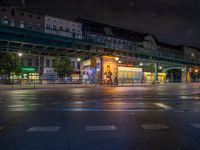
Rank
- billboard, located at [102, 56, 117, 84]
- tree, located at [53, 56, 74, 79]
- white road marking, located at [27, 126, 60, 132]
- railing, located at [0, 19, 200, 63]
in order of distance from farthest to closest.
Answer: tree, located at [53, 56, 74, 79]
billboard, located at [102, 56, 117, 84]
railing, located at [0, 19, 200, 63]
white road marking, located at [27, 126, 60, 132]

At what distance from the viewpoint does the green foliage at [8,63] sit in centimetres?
3988

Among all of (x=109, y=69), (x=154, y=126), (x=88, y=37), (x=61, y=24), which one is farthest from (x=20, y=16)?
(x=154, y=126)

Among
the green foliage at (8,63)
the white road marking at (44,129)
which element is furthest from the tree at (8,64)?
the white road marking at (44,129)

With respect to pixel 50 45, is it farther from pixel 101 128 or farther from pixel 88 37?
pixel 101 128

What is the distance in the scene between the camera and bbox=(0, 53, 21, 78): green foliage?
39.9 metres

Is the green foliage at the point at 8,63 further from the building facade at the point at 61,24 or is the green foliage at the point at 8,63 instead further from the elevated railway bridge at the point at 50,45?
the building facade at the point at 61,24

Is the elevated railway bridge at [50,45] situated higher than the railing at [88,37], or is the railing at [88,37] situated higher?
the railing at [88,37]

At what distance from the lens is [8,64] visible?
4028 centimetres

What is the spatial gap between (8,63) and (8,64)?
0.69 feet

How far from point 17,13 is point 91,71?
25.5 meters

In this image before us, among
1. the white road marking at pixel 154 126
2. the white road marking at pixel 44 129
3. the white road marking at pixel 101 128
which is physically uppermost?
the white road marking at pixel 44 129

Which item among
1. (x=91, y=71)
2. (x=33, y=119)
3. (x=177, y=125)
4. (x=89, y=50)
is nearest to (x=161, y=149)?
(x=177, y=125)

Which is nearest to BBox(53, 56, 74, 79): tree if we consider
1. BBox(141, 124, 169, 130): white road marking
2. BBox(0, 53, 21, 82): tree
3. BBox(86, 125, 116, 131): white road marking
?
BBox(0, 53, 21, 82): tree

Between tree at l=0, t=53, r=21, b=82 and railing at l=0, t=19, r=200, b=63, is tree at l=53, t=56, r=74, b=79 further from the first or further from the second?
railing at l=0, t=19, r=200, b=63
